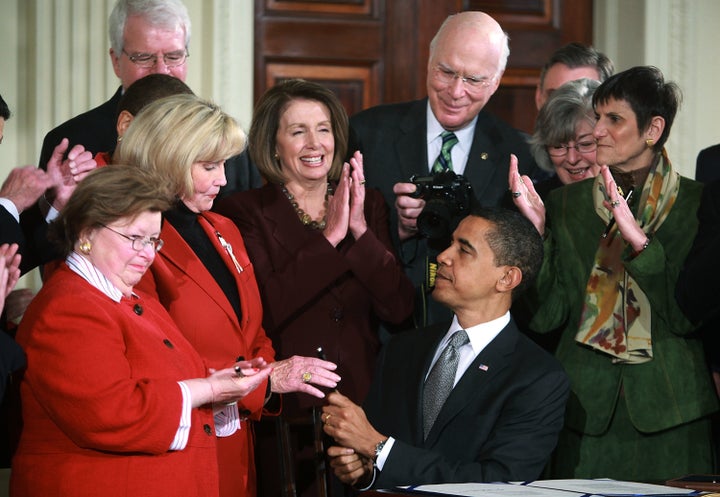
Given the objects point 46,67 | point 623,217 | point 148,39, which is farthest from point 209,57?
point 623,217

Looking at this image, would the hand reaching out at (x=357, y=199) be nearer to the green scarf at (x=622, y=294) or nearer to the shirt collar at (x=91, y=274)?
the green scarf at (x=622, y=294)

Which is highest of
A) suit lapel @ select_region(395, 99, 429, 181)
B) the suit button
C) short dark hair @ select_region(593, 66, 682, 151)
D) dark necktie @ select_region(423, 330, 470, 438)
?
short dark hair @ select_region(593, 66, 682, 151)

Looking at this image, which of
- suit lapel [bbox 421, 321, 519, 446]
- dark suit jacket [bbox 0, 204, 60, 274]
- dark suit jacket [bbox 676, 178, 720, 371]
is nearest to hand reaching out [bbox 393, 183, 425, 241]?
suit lapel [bbox 421, 321, 519, 446]

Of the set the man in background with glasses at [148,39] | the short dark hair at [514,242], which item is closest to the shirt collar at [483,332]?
the short dark hair at [514,242]

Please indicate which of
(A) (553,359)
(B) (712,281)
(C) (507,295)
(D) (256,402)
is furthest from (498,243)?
(D) (256,402)

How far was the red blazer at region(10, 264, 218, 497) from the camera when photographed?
2500 millimetres

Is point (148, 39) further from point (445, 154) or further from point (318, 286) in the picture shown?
point (318, 286)

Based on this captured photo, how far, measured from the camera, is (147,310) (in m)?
2.76

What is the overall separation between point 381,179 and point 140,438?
5.17 feet

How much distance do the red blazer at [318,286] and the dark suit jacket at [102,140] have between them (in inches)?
10.6

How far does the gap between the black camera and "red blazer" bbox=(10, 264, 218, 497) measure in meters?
1.14

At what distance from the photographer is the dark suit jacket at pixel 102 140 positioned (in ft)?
12.4

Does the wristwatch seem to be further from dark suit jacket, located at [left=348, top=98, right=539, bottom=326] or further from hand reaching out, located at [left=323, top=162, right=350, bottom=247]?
dark suit jacket, located at [left=348, top=98, right=539, bottom=326]

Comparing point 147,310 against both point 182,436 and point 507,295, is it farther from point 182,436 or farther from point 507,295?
point 507,295
